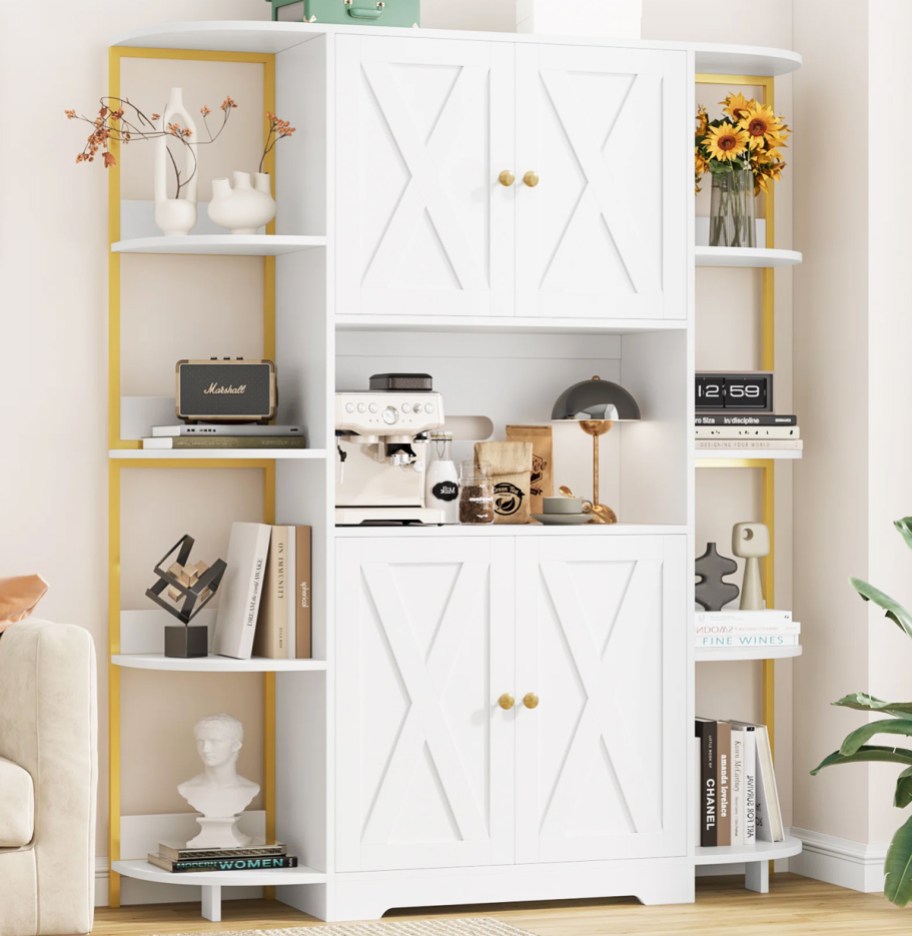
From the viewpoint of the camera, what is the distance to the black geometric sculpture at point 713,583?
445 centimetres

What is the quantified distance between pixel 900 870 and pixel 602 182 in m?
1.79

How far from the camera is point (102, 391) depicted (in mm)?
4211

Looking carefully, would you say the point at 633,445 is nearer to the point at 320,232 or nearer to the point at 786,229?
the point at 786,229

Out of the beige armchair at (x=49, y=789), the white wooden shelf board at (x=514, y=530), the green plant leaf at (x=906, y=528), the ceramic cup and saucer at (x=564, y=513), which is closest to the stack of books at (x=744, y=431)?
the white wooden shelf board at (x=514, y=530)

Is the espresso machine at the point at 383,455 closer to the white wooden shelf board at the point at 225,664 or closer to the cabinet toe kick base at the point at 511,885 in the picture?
the white wooden shelf board at the point at 225,664

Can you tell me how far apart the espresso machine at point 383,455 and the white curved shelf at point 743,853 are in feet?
3.65

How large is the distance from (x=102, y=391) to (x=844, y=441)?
1.96 meters

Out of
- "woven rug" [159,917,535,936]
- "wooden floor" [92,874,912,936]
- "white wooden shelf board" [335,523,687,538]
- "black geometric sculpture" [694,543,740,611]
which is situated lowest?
"wooden floor" [92,874,912,936]

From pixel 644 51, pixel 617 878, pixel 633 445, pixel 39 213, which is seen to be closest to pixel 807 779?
pixel 617 878

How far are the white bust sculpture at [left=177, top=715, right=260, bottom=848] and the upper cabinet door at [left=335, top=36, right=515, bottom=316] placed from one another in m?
1.09

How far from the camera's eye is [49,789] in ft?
11.4

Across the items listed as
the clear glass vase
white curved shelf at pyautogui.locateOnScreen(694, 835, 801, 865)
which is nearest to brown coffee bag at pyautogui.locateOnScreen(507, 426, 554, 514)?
the clear glass vase

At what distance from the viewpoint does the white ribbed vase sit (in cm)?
405

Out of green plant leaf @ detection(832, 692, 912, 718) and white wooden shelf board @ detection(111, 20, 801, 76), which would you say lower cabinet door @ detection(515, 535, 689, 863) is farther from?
white wooden shelf board @ detection(111, 20, 801, 76)
